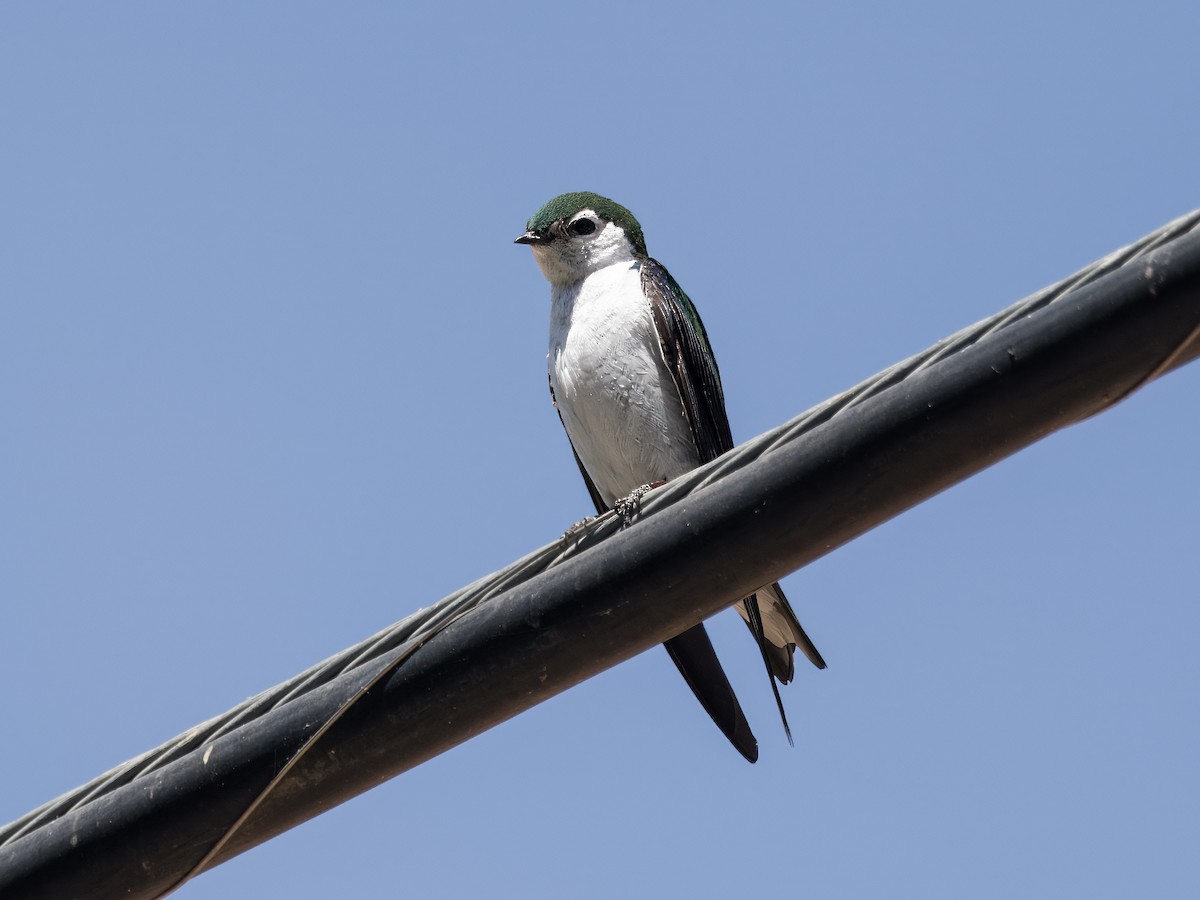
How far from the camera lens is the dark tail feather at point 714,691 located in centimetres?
490

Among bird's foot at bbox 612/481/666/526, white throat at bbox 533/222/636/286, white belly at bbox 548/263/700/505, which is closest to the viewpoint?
bird's foot at bbox 612/481/666/526

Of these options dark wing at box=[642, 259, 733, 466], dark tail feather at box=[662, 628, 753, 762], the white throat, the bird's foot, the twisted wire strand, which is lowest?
dark tail feather at box=[662, 628, 753, 762]

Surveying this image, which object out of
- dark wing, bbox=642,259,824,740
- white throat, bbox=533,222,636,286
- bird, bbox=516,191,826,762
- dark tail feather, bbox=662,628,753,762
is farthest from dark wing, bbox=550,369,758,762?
white throat, bbox=533,222,636,286

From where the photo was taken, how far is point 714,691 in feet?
16.5

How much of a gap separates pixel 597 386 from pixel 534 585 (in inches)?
145

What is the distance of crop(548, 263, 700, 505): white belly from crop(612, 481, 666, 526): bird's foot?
186 millimetres

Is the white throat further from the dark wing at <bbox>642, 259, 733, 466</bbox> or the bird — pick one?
the dark wing at <bbox>642, 259, 733, 466</bbox>

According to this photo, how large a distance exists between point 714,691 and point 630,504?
2.30ft

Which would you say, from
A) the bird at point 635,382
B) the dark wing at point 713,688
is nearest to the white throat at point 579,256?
the bird at point 635,382

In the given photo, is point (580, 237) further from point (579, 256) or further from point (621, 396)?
point (621, 396)

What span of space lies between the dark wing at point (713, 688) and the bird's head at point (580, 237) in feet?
9.23

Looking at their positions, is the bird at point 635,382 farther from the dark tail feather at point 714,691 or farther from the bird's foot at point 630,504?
the dark tail feather at point 714,691

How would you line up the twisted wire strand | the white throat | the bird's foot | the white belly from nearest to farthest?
1. the twisted wire strand
2. the bird's foot
3. the white belly
4. the white throat

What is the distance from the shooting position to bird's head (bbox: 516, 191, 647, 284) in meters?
7.64
